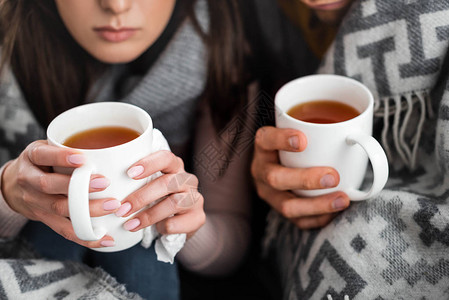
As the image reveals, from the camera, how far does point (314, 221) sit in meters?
0.59

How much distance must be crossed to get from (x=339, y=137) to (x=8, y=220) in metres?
0.38

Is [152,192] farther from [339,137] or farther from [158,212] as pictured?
[339,137]

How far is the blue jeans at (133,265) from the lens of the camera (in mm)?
532

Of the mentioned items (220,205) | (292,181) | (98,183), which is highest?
(98,183)

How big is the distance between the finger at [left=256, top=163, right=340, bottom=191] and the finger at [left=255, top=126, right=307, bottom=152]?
0.03m

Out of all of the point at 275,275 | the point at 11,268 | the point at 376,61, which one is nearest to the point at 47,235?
the point at 11,268

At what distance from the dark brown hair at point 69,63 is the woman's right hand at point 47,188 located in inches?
5.6

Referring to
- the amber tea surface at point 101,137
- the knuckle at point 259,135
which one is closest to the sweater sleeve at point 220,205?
the knuckle at point 259,135

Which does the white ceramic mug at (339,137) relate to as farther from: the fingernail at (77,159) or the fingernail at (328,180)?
the fingernail at (77,159)

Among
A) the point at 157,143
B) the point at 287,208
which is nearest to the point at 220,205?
the point at 287,208

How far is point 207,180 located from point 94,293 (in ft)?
0.57

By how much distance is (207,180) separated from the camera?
56cm

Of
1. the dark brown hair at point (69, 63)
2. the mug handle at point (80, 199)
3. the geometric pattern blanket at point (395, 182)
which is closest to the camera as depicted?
the mug handle at point (80, 199)

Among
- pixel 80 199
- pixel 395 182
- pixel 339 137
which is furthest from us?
pixel 395 182
